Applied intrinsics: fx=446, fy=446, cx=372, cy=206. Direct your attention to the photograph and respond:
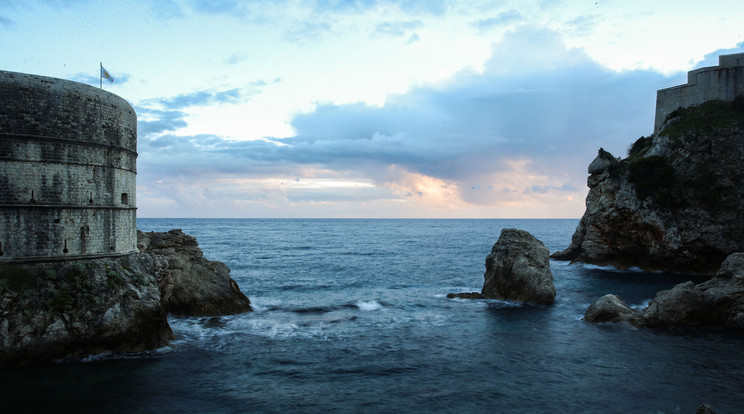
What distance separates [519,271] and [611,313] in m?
7.24

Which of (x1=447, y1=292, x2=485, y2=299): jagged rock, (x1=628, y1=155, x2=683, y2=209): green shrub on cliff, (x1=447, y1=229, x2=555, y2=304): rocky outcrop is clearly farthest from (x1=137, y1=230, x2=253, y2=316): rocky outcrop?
(x1=628, y1=155, x2=683, y2=209): green shrub on cliff

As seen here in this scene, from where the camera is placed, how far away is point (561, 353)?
2053 centimetres

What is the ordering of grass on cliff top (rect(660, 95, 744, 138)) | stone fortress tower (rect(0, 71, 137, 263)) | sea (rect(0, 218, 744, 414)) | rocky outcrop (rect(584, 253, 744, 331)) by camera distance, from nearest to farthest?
sea (rect(0, 218, 744, 414))
stone fortress tower (rect(0, 71, 137, 263))
rocky outcrop (rect(584, 253, 744, 331))
grass on cliff top (rect(660, 95, 744, 138))

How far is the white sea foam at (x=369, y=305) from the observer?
31016mm

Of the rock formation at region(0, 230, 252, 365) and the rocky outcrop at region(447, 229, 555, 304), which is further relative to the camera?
the rocky outcrop at region(447, 229, 555, 304)

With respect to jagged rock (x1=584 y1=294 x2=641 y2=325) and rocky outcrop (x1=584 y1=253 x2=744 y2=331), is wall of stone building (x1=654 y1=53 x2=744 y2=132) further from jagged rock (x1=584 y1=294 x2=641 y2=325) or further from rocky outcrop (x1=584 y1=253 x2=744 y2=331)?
jagged rock (x1=584 y1=294 x2=641 y2=325)

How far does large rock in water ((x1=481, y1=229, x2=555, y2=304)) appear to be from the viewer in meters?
30.9

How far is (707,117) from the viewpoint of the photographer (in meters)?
43.8

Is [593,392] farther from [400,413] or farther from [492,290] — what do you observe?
[492,290]

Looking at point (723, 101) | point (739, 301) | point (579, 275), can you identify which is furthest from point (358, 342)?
point (723, 101)

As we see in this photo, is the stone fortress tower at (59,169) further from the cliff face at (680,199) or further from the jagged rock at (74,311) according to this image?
the cliff face at (680,199)

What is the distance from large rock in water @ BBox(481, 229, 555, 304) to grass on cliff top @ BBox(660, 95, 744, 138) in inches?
967

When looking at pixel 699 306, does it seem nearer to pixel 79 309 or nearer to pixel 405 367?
pixel 405 367

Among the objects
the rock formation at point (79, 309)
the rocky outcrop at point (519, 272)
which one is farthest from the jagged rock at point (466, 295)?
the rock formation at point (79, 309)
